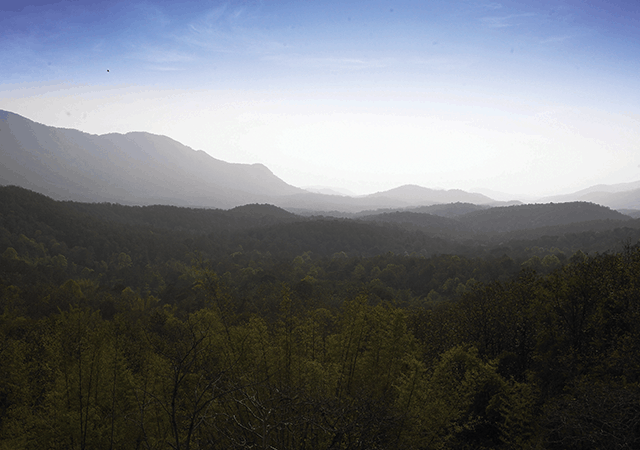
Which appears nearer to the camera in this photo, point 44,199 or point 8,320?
point 8,320

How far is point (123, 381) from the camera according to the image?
60.9 ft

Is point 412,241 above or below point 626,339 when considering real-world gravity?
below

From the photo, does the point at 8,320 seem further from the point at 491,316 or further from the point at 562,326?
the point at 562,326

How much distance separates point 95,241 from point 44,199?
3240cm

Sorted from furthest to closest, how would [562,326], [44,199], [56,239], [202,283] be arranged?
1. [44,199]
2. [56,239]
3. [562,326]
4. [202,283]

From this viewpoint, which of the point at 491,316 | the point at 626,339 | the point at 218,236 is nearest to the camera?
the point at 626,339

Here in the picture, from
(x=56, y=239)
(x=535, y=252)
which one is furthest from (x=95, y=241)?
(x=535, y=252)

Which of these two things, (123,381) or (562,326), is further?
(562,326)

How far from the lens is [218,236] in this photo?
15112 cm

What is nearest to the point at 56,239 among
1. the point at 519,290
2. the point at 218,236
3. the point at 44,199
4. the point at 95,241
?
the point at 95,241

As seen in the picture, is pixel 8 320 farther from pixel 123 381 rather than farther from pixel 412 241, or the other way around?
pixel 412 241

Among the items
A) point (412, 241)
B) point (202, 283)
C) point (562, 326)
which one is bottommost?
point (412, 241)

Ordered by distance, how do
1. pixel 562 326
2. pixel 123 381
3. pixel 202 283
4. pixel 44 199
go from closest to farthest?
pixel 202 283, pixel 123 381, pixel 562 326, pixel 44 199

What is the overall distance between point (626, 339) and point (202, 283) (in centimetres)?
1940
